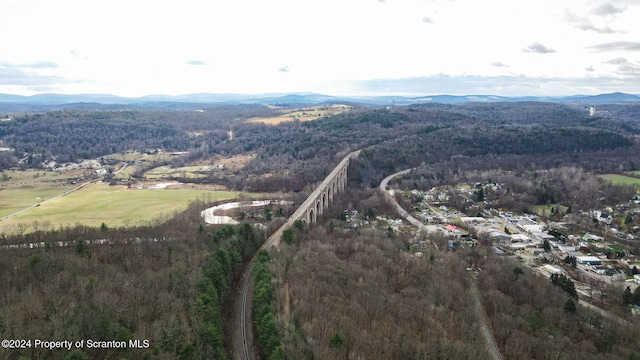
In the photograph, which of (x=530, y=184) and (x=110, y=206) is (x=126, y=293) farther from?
(x=530, y=184)

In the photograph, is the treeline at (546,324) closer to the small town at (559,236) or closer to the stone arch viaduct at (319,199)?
the small town at (559,236)

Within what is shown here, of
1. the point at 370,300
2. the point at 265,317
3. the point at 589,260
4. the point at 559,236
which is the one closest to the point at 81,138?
the point at 370,300

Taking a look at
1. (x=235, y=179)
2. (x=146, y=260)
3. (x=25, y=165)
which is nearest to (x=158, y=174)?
(x=235, y=179)

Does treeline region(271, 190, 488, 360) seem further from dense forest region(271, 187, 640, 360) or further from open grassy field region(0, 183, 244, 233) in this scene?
open grassy field region(0, 183, 244, 233)

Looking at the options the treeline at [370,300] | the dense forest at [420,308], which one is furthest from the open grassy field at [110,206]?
the dense forest at [420,308]

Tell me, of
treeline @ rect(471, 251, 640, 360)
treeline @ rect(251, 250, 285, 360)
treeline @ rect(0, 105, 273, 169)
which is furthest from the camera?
treeline @ rect(0, 105, 273, 169)

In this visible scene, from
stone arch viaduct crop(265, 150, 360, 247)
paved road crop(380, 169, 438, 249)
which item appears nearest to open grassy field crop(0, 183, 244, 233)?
stone arch viaduct crop(265, 150, 360, 247)
